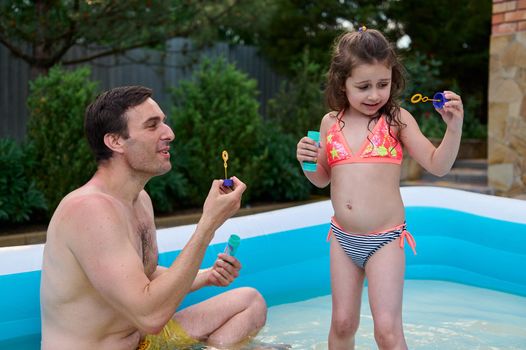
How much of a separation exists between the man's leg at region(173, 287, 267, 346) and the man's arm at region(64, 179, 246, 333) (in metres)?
0.82

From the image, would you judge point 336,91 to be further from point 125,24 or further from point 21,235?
point 125,24

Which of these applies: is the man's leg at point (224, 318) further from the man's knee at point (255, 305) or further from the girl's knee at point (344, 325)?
the girl's knee at point (344, 325)

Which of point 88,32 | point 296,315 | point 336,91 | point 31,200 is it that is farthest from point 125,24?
point 336,91

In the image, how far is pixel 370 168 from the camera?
2809mm

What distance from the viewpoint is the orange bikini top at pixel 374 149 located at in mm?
2820

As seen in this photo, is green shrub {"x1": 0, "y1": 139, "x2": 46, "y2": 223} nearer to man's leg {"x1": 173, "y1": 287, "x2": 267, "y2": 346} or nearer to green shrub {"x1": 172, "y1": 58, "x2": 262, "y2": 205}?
green shrub {"x1": 172, "y1": 58, "x2": 262, "y2": 205}

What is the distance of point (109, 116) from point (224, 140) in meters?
5.13

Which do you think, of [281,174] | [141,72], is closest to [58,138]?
[281,174]

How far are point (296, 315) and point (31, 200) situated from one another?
3.19 m

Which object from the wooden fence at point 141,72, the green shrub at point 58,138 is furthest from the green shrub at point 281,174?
the green shrub at point 58,138

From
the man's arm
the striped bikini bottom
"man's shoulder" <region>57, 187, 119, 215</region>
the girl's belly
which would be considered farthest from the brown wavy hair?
"man's shoulder" <region>57, 187, 119, 215</region>

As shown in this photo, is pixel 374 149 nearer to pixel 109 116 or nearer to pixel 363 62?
pixel 363 62

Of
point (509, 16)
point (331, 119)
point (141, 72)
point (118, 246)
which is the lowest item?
point (118, 246)

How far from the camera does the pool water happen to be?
3.53 metres
